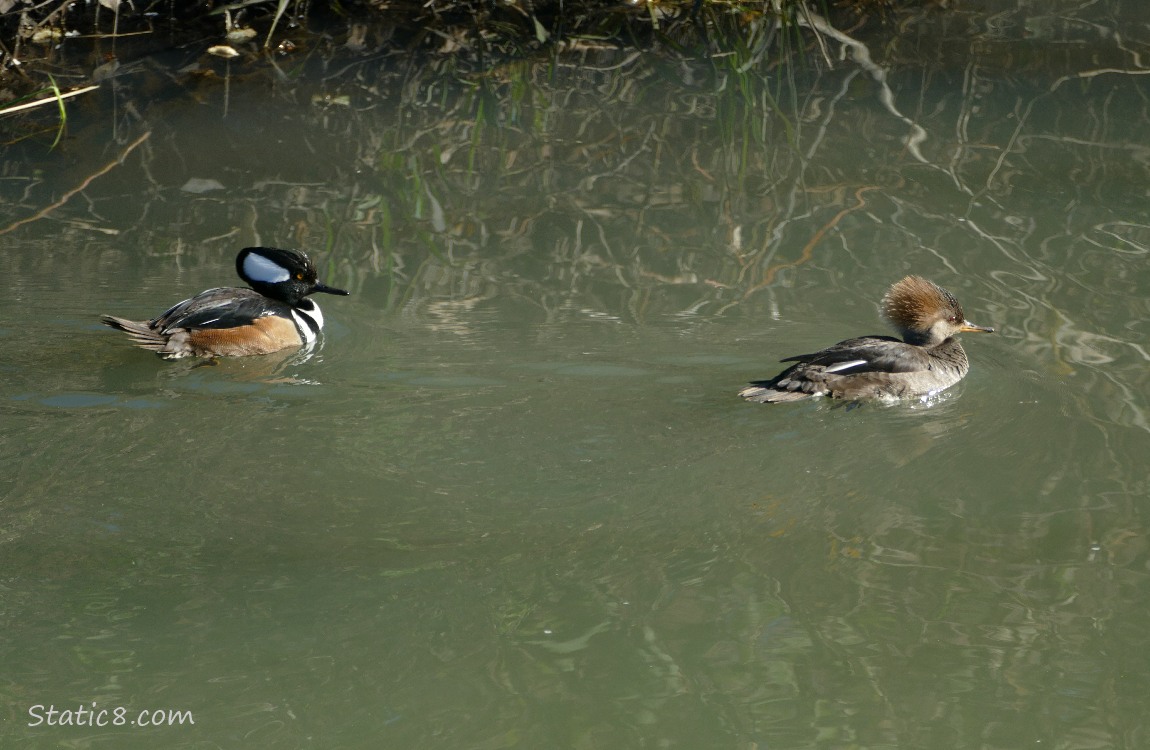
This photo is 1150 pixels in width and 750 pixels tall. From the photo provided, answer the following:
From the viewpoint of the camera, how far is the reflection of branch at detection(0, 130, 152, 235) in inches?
355

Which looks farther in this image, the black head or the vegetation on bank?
the vegetation on bank

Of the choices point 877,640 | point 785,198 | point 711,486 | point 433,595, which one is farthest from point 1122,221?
point 433,595

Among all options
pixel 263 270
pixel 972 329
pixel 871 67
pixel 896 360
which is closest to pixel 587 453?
pixel 896 360

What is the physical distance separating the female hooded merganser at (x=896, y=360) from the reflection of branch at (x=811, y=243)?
0.82m

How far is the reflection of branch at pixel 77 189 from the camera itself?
29.6ft

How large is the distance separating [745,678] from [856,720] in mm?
394

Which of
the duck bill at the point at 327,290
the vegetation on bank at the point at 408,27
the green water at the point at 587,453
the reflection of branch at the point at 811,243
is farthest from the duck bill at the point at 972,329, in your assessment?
the vegetation on bank at the point at 408,27

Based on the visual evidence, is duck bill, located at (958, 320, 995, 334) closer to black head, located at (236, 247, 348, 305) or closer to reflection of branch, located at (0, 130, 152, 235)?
black head, located at (236, 247, 348, 305)

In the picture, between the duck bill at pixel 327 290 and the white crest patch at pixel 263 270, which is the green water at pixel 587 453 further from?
the white crest patch at pixel 263 270

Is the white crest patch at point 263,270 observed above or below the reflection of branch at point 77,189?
above

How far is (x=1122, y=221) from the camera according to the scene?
28.0 ft

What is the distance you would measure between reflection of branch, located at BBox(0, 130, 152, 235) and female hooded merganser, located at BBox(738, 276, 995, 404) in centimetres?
528

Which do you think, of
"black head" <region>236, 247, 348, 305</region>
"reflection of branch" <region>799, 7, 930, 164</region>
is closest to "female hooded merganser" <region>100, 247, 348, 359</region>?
"black head" <region>236, 247, 348, 305</region>

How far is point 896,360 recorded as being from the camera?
6836 mm
